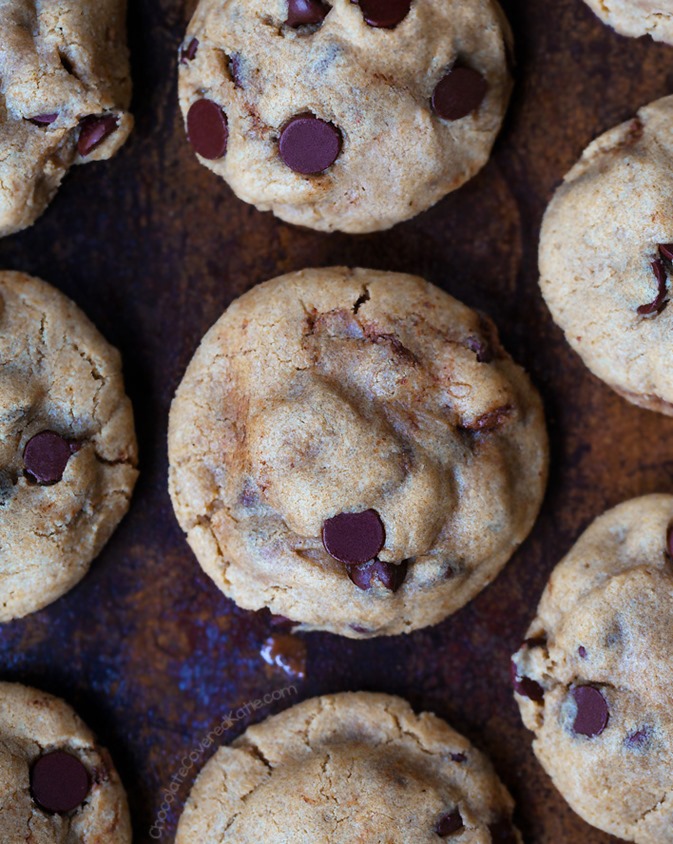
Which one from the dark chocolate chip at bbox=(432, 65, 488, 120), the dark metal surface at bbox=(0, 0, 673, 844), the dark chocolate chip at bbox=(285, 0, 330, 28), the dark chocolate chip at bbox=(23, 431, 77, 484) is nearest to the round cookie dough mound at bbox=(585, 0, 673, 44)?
the dark metal surface at bbox=(0, 0, 673, 844)

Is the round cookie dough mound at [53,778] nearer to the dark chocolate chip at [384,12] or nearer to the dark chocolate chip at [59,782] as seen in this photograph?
the dark chocolate chip at [59,782]

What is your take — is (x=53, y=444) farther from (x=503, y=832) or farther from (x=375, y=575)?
(x=503, y=832)

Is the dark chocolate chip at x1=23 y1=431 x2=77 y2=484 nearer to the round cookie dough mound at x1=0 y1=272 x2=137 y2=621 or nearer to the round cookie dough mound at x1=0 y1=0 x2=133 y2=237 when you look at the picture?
the round cookie dough mound at x1=0 y1=272 x2=137 y2=621

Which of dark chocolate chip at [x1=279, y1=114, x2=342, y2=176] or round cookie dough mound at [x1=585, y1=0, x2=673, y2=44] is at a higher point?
round cookie dough mound at [x1=585, y1=0, x2=673, y2=44]

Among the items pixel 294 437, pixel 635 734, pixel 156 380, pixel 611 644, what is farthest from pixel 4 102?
pixel 635 734

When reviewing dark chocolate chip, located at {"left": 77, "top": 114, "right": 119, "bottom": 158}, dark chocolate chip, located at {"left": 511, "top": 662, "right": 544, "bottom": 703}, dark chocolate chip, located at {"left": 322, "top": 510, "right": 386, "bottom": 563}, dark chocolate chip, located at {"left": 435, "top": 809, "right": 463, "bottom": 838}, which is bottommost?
dark chocolate chip, located at {"left": 435, "top": 809, "right": 463, "bottom": 838}

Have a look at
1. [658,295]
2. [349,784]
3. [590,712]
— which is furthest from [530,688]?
[658,295]
